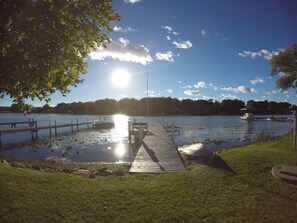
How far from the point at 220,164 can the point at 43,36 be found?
32.0ft

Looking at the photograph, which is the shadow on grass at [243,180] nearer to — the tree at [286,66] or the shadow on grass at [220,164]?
the shadow on grass at [220,164]

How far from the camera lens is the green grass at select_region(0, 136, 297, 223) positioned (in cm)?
686

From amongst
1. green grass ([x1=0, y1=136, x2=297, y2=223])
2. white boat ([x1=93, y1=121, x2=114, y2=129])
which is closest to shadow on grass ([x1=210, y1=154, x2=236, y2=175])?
green grass ([x1=0, y1=136, x2=297, y2=223])

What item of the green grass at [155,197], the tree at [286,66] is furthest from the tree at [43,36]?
the tree at [286,66]

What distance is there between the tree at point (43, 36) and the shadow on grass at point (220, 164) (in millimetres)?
7828

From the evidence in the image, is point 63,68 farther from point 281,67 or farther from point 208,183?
point 281,67

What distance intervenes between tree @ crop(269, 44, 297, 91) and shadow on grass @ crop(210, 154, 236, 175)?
71.5 feet

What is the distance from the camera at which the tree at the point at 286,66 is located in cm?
2814

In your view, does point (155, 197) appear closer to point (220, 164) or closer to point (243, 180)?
point (243, 180)

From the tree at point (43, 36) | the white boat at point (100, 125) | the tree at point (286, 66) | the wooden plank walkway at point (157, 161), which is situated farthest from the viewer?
the white boat at point (100, 125)

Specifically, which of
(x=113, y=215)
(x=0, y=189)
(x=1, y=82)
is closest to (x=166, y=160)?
(x=113, y=215)

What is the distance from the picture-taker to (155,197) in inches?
320

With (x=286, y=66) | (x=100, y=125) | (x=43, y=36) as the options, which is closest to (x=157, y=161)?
(x=43, y=36)

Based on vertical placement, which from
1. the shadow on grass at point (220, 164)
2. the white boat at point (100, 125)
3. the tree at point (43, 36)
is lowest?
the white boat at point (100, 125)
